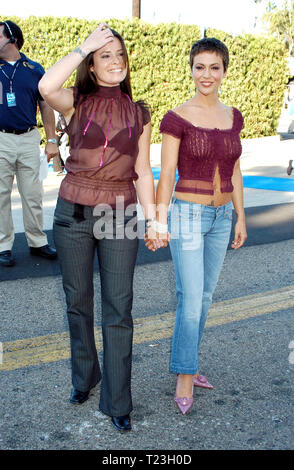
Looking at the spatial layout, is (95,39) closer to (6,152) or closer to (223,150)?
(223,150)

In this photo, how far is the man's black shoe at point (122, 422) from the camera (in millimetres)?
2832

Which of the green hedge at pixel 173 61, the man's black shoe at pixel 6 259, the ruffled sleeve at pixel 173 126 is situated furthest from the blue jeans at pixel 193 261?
the green hedge at pixel 173 61

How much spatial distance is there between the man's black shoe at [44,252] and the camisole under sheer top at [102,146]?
313 centimetres

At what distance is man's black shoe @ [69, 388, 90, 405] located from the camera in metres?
3.08

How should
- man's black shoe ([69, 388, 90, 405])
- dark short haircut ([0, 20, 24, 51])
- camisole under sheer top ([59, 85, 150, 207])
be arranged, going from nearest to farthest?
camisole under sheer top ([59, 85, 150, 207]) → man's black shoe ([69, 388, 90, 405]) → dark short haircut ([0, 20, 24, 51])

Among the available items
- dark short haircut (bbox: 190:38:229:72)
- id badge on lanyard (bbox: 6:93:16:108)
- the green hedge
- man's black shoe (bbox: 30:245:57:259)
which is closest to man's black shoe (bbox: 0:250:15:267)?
man's black shoe (bbox: 30:245:57:259)

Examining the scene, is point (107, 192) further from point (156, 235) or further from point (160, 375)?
point (160, 375)

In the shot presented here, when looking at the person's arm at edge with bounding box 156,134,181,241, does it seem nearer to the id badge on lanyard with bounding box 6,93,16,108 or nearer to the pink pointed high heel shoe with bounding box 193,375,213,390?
the pink pointed high heel shoe with bounding box 193,375,213,390

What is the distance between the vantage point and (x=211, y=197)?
3.03 meters

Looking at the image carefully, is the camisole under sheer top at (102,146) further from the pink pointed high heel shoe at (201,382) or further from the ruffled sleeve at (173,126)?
the pink pointed high heel shoe at (201,382)

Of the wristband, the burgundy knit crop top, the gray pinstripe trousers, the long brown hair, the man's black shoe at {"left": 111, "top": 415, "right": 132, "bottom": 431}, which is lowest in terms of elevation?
the man's black shoe at {"left": 111, "top": 415, "right": 132, "bottom": 431}

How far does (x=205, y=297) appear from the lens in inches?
125

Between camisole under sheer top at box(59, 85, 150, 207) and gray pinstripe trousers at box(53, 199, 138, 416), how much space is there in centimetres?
10

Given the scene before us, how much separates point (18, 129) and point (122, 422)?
3.59m
